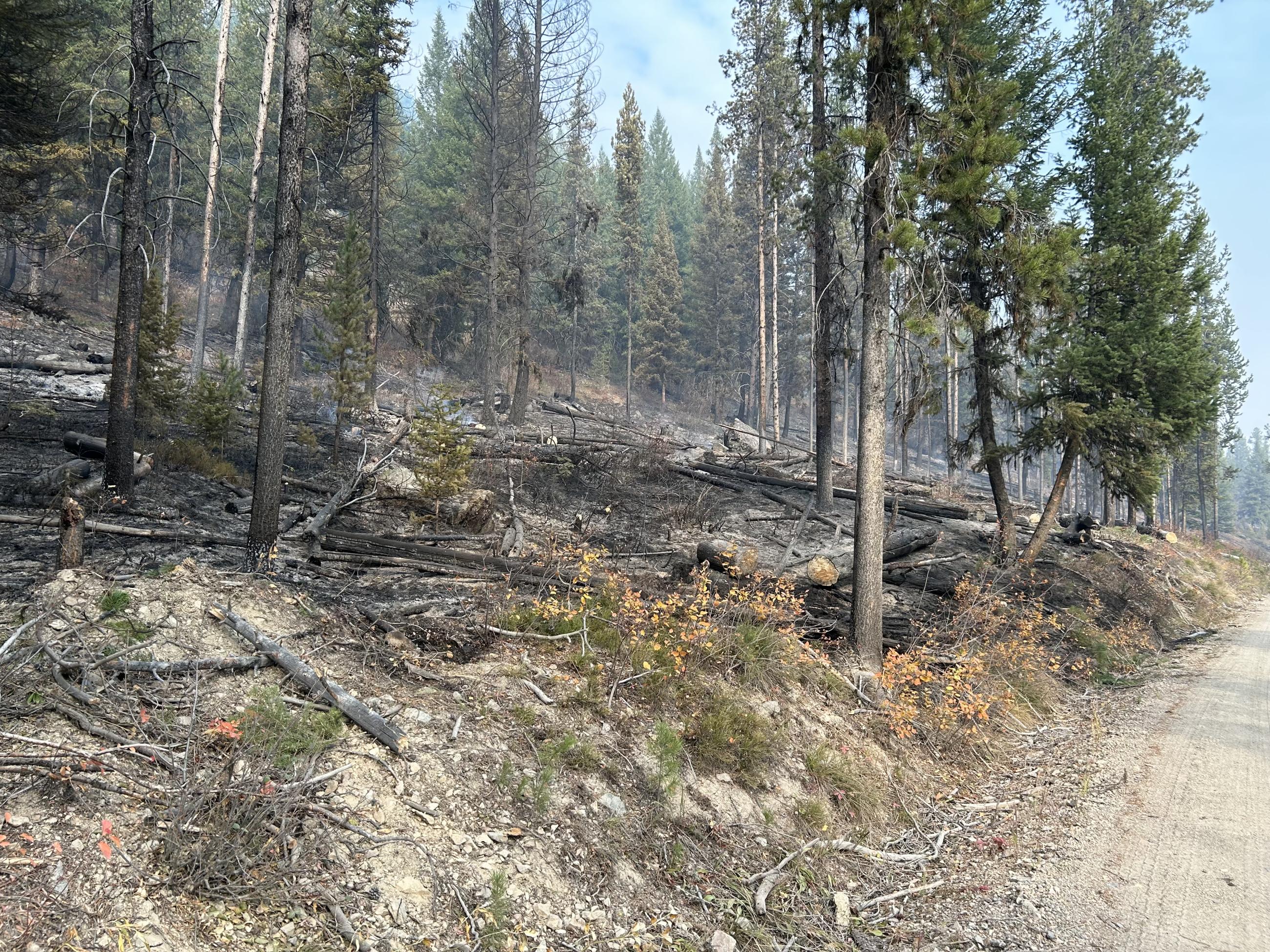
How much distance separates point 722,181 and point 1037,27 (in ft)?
125

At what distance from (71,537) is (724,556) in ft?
25.5

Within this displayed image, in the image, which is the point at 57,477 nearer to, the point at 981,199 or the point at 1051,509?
the point at 981,199

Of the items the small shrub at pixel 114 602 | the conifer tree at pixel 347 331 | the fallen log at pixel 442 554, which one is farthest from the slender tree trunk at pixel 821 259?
the conifer tree at pixel 347 331

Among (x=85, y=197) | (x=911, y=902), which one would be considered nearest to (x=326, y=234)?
(x=85, y=197)

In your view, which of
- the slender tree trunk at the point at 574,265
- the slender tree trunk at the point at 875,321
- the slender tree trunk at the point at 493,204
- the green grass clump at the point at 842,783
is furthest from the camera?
the slender tree trunk at the point at 574,265

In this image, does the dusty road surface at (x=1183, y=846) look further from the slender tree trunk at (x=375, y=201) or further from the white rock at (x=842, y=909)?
the slender tree trunk at (x=375, y=201)

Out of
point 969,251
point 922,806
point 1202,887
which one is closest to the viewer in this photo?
point 1202,887

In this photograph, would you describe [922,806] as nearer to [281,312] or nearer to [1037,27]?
[281,312]

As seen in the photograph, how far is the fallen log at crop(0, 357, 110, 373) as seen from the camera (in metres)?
18.9

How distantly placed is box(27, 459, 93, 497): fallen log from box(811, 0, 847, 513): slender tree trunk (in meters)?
11.4

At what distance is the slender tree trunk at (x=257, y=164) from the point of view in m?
20.1

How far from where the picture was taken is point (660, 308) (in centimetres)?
4950

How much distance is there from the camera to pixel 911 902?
17.9 ft

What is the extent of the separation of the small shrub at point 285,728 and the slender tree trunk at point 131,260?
297 inches
